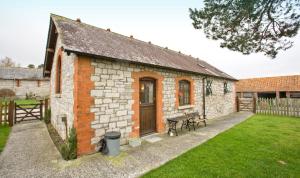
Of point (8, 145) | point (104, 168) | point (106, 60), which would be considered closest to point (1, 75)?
point (8, 145)

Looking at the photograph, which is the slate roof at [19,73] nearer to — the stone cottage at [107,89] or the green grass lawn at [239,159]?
the stone cottage at [107,89]

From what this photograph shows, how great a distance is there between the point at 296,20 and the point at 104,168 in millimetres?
7770

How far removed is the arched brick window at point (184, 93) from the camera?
9.08 m

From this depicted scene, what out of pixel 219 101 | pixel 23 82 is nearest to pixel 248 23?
pixel 219 101

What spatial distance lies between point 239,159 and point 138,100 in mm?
4132

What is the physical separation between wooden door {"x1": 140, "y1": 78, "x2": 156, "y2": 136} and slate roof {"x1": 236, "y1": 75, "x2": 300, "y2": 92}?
905 inches

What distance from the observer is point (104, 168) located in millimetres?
4047

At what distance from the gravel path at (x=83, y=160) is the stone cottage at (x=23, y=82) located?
81.1 ft

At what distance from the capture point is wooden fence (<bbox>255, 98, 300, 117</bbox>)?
Result: 12394 mm

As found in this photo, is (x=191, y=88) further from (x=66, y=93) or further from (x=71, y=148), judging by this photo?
(x=71, y=148)

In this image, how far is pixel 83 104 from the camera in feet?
15.7

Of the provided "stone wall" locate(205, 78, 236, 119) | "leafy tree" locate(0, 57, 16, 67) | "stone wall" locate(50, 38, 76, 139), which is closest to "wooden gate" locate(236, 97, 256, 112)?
"stone wall" locate(205, 78, 236, 119)

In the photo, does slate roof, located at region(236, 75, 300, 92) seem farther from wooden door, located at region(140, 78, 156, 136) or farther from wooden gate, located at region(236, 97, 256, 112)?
wooden door, located at region(140, 78, 156, 136)

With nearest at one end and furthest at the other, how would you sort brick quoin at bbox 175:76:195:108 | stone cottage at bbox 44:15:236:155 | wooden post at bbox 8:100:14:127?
stone cottage at bbox 44:15:236:155 < brick quoin at bbox 175:76:195:108 < wooden post at bbox 8:100:14:127
